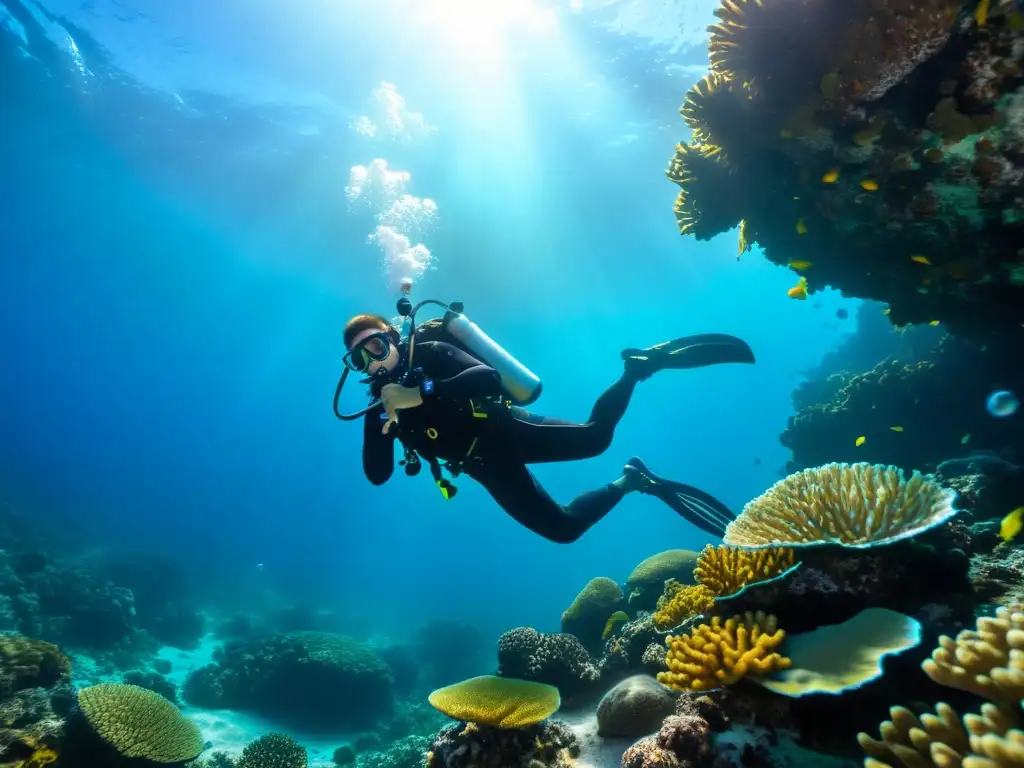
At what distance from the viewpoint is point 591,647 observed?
319 inches

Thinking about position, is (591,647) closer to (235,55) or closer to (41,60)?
(235,55)

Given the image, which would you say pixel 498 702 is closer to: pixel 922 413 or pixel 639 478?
pixel 639 478

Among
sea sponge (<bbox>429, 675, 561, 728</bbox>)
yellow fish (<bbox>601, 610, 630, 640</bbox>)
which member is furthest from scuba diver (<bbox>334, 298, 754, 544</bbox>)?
sea sponge (<bbox>429, 675, 561, 728</bbox>)

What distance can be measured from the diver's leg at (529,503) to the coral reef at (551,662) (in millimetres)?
1372

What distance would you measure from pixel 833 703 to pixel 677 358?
222 inches

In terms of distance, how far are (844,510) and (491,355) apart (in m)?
4.50

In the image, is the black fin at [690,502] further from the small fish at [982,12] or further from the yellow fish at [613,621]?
the small fish at [982,12]

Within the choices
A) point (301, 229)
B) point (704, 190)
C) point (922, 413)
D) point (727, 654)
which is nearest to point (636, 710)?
point (727, 654)

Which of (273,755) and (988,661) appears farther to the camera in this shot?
(273,755)

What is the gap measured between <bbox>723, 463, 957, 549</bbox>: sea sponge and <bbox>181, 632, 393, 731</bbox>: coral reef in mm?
16946

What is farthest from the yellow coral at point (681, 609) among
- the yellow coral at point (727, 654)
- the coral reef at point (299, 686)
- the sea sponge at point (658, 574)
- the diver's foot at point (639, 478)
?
the coral reef at point (299, 686)

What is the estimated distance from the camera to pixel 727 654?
3.07 meters

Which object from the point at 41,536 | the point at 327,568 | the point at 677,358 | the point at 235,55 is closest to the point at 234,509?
the point at 327,568

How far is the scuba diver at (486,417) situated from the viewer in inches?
217
